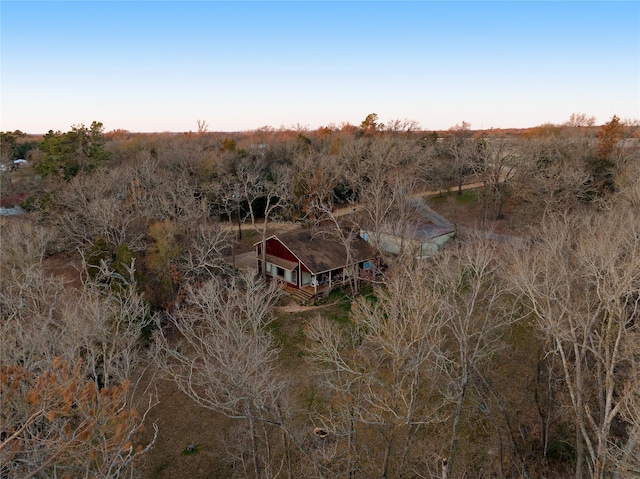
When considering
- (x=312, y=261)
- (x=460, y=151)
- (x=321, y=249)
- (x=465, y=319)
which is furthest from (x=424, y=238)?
(x=460, y=151)

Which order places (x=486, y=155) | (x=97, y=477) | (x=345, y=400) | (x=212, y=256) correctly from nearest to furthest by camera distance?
(x=97, y=477) < (x=345, y=400) < (x=212, y=256) < (x=486, y=155)

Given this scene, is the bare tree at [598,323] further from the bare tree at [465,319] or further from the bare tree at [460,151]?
the bare tree at [460,151]

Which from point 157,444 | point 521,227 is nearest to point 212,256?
point 157,444

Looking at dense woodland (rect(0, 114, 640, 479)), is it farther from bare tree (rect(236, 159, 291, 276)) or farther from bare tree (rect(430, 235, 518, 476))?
bare tree (rect(236, 159, 291, 276))

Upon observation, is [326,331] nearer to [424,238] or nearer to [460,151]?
[424,238]

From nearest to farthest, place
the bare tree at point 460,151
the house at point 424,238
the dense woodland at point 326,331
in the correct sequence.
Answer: the dense woodland at point 326,331 → the house at point 424,238 → the bare tree at point 460,151

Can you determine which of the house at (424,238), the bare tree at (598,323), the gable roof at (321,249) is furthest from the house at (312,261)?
the bare tree at (598,323)

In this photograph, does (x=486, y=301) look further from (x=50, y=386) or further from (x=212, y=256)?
(x=50, y=386)
